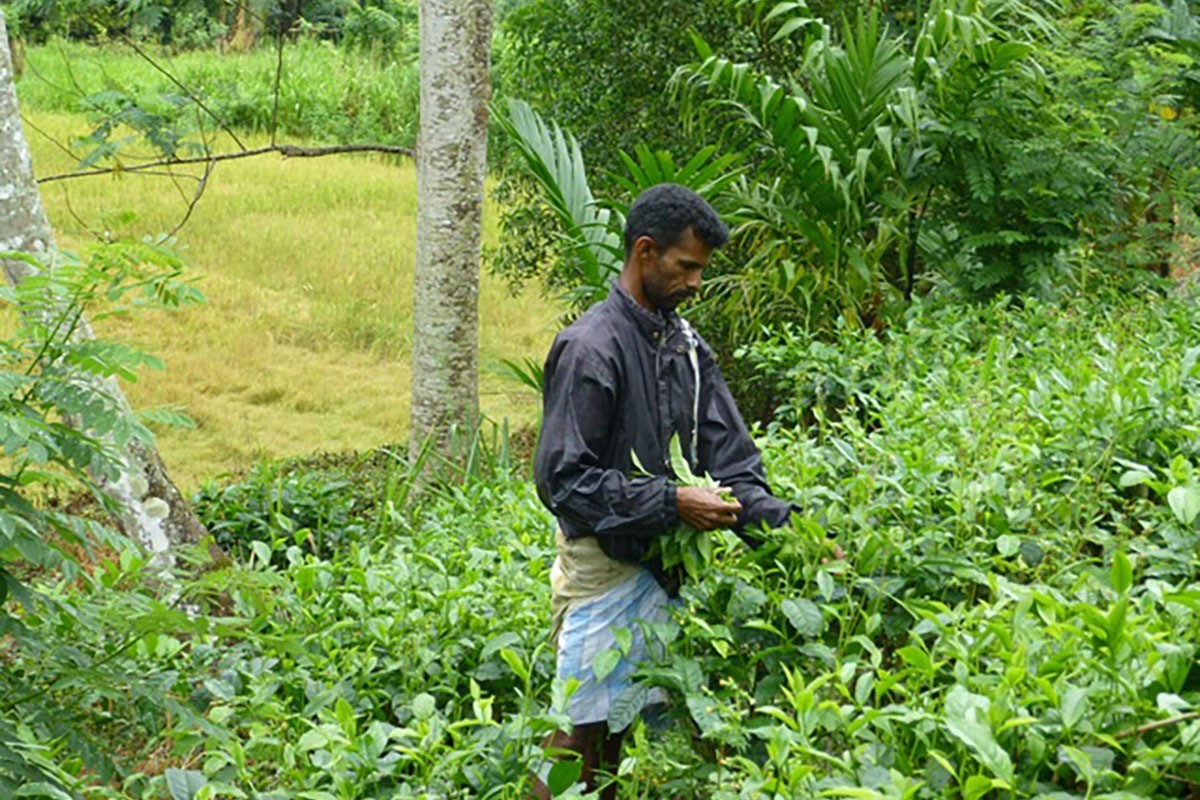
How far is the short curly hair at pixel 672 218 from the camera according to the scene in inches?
129

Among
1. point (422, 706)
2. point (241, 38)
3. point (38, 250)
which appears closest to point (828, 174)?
point (38, 250)

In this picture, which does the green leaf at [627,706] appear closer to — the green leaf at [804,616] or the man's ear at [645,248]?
the green leaf at [804,616]

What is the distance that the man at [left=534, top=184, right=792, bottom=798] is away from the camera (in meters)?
3.21

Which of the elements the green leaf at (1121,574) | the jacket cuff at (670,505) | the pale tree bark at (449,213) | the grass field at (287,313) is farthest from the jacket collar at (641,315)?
the grass field at (287,313)

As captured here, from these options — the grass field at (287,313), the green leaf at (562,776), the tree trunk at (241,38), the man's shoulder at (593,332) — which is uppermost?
the tree trunk at (241,38)

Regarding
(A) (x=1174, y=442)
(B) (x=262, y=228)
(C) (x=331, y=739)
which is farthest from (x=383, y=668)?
(B) (x=262, y=228)

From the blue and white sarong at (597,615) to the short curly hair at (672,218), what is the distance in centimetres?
68

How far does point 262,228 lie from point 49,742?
561 inches

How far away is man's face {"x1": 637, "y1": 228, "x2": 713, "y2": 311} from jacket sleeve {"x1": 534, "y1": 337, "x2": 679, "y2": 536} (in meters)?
0.20

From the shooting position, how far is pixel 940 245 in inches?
280

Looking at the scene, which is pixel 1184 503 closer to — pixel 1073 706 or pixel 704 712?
pixel 1073 706

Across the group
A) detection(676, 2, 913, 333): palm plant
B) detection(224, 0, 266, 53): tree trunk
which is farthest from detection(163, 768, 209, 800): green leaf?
detection(224, 0, 266, 53): tree trunk

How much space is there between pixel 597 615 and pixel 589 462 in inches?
14.2

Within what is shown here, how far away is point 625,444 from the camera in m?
3.33
